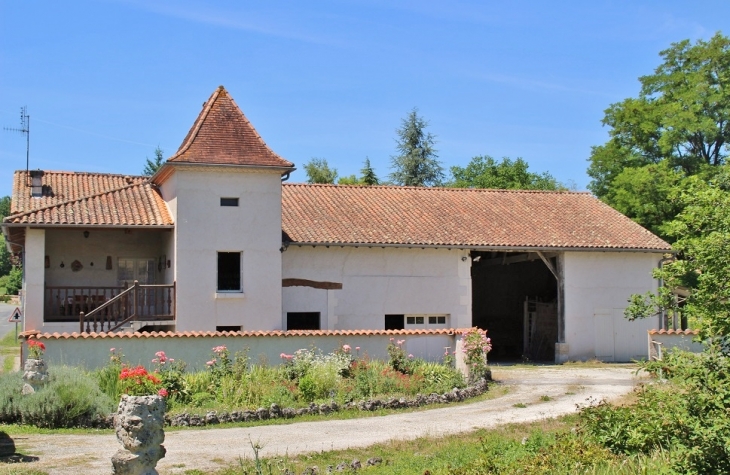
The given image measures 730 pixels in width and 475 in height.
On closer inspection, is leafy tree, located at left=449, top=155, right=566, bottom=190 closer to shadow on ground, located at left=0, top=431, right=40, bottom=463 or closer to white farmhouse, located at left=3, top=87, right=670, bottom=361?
white farmhouse, located at left=3, top=87, right=670, bottom=361

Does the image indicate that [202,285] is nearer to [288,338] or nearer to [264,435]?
[288,338]

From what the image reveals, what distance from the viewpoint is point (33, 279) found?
21984 millimetres

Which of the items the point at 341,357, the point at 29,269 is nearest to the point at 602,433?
the point at 341,357

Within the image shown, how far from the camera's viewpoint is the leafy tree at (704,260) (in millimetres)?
9180

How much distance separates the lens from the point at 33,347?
1521 cm

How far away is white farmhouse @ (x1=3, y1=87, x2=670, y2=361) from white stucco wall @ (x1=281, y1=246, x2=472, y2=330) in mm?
37

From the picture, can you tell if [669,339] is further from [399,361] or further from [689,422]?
[689,422]

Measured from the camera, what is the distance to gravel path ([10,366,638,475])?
10.9 m

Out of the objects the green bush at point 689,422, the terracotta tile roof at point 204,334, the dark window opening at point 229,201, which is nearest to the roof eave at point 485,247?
the dark window opening at point 229,201

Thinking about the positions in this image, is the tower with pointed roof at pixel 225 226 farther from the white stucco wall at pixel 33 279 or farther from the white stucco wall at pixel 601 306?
the white stucco wall at pixel 601 306

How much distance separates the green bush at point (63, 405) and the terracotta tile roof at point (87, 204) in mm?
8894

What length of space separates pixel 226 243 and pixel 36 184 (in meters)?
8.09

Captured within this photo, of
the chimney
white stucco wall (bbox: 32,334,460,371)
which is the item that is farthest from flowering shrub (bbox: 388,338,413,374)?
the chimney

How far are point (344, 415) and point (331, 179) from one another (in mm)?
48373
